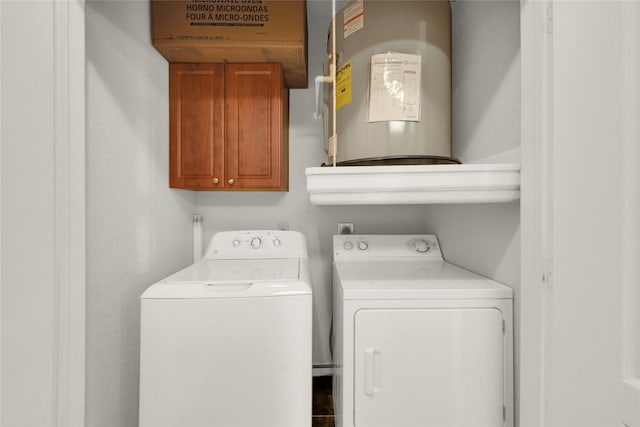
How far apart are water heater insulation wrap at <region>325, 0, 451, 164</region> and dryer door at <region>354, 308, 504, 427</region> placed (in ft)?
2.18

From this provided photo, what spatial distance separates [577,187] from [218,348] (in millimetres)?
1199

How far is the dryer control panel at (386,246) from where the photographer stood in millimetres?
1760

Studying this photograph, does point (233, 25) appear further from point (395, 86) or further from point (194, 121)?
point (395, 86)

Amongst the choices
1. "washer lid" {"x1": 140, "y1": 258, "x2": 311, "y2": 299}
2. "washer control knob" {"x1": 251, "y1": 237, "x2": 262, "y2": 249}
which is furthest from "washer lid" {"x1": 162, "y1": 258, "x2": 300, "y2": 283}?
"washer control knob" {"x1": 251, "y1": 237, "x2": 262, "y2": 249}

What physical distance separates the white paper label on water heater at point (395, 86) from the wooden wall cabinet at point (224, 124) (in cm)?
70

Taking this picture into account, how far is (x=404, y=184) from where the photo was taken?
3.49 feet

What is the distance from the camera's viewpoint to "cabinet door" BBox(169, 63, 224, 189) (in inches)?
67.7

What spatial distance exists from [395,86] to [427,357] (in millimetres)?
1083

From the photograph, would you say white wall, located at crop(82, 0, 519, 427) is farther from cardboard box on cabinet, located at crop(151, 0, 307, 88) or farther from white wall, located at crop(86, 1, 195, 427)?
cardboard box on cabinet, located at crop(151, 0, 307, 88)

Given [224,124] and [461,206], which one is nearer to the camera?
[461,206]
